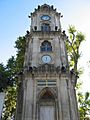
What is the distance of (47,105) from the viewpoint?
19859mm

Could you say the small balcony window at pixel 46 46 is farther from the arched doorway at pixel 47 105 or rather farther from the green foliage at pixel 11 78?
the arched doorway at pixel 47 105

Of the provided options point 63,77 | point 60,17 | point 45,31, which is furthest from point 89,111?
point 60,17

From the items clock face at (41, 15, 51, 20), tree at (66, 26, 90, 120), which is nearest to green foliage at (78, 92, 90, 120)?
tree at (66, 26, 90, 120)

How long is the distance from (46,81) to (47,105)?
2329 mm

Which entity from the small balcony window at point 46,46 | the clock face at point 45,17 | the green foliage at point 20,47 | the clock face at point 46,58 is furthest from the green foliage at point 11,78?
the clock face at point 45,17

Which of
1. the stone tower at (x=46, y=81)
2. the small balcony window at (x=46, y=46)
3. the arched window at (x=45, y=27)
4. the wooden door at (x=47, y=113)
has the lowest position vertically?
the wooden door at (x=47, y=113)

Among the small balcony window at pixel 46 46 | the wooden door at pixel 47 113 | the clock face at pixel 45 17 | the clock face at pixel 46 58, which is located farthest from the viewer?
the clock face at pixel 45 17

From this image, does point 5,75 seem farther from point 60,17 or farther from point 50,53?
point 60,17

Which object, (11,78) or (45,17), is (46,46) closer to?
(11,78)

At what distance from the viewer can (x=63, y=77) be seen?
21422 millimetres

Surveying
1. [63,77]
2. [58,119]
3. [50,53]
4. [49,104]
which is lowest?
[58,119]

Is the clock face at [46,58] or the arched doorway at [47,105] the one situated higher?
the clock face at [46,58]

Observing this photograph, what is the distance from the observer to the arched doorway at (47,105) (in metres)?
19.0

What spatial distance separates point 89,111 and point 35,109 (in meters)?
8.54
